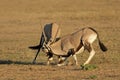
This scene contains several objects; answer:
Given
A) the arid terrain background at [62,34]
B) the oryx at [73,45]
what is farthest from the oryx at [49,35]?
the arid terrain background at [62,34]

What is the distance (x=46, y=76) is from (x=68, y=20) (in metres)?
21.8

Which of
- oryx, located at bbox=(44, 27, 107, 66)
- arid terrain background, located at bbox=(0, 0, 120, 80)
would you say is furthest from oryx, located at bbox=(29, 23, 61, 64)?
arid terrain background, located at bbox=(0, 0, 120, 80)

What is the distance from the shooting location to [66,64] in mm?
15570

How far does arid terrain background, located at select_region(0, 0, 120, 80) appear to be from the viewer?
45.1ft

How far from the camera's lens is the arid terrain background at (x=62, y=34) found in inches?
541

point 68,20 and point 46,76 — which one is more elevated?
point 46,76

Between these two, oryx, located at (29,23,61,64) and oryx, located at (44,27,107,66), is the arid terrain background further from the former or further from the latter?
oryx, located at (29,23,61,64)

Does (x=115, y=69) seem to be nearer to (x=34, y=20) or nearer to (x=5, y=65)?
(x=5, y=65)

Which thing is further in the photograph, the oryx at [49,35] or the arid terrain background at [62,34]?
the oryx at [49,35]

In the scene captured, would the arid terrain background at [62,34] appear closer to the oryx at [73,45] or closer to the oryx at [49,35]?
the oryx at [73,45]

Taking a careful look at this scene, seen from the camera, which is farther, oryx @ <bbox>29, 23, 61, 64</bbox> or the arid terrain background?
oryx @ <bbox>29, 23, 61, 64</bbox>

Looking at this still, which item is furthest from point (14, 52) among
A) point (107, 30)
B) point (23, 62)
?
point (107, 30)

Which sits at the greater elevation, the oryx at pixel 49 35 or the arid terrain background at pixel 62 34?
the oryx at pixel 49 35

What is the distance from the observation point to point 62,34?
27453 millimetres
